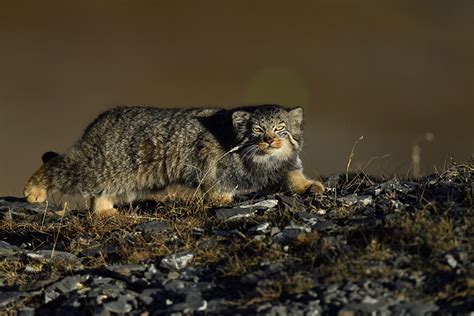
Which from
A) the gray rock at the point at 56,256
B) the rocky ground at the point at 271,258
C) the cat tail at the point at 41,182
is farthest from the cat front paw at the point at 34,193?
the gray rock at the point at 56,256

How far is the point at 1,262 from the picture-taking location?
30.2ft

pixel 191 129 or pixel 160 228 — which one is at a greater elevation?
pixel 191 129

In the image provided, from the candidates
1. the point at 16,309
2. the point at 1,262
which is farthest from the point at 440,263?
the point at 1,262

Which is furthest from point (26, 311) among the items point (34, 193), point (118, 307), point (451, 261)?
point (34, 193)

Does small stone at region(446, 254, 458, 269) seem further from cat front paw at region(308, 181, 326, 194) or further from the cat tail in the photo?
the cat tail

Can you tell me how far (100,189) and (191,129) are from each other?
1.90 m

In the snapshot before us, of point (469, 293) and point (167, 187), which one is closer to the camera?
point (469, 293)

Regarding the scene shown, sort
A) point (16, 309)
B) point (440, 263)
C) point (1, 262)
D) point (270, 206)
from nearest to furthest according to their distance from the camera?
1. point (440, 263)
2. point (16, 309)
3. point (1, 262)
4. point (270, 206)

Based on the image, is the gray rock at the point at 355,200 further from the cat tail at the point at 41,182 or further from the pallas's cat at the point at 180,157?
the cat tail at the point at 41,182

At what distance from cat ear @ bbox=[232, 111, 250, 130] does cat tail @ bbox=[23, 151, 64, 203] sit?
3.42 metres

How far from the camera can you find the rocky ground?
689 centimetres

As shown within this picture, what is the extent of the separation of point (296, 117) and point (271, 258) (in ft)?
15.8

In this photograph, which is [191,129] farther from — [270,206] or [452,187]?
[452,187]

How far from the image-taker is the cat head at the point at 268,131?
11789 mm
